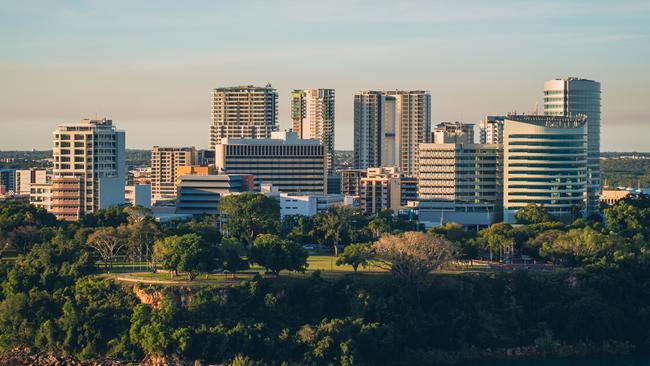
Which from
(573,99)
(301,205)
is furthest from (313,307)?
(573,99)

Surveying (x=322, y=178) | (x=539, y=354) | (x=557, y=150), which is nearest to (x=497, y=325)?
(x=539, y=354)

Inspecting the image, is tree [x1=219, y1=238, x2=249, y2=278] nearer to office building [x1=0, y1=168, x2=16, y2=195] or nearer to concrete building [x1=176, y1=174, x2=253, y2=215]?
concrete building [x1=176, y1=174, x2=253, y2=215]

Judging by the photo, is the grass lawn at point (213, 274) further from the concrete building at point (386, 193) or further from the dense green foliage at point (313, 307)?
the concrete building at point (386, 193)

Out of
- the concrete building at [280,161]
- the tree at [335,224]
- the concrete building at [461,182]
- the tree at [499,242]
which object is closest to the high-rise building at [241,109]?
the concrete building at [280,161]

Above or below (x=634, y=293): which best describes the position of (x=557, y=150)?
above

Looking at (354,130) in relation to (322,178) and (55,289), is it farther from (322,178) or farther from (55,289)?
(55,289)

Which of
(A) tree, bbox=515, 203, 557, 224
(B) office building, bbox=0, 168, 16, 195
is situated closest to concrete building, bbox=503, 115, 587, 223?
(A) tree, bbox=515, 203, 557, 224

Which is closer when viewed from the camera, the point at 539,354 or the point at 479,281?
the point at 539,354

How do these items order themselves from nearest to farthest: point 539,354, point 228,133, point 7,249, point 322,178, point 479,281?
point 539,354 → point 479,281 → point 7,249 → point 322,178 → point 228,133
